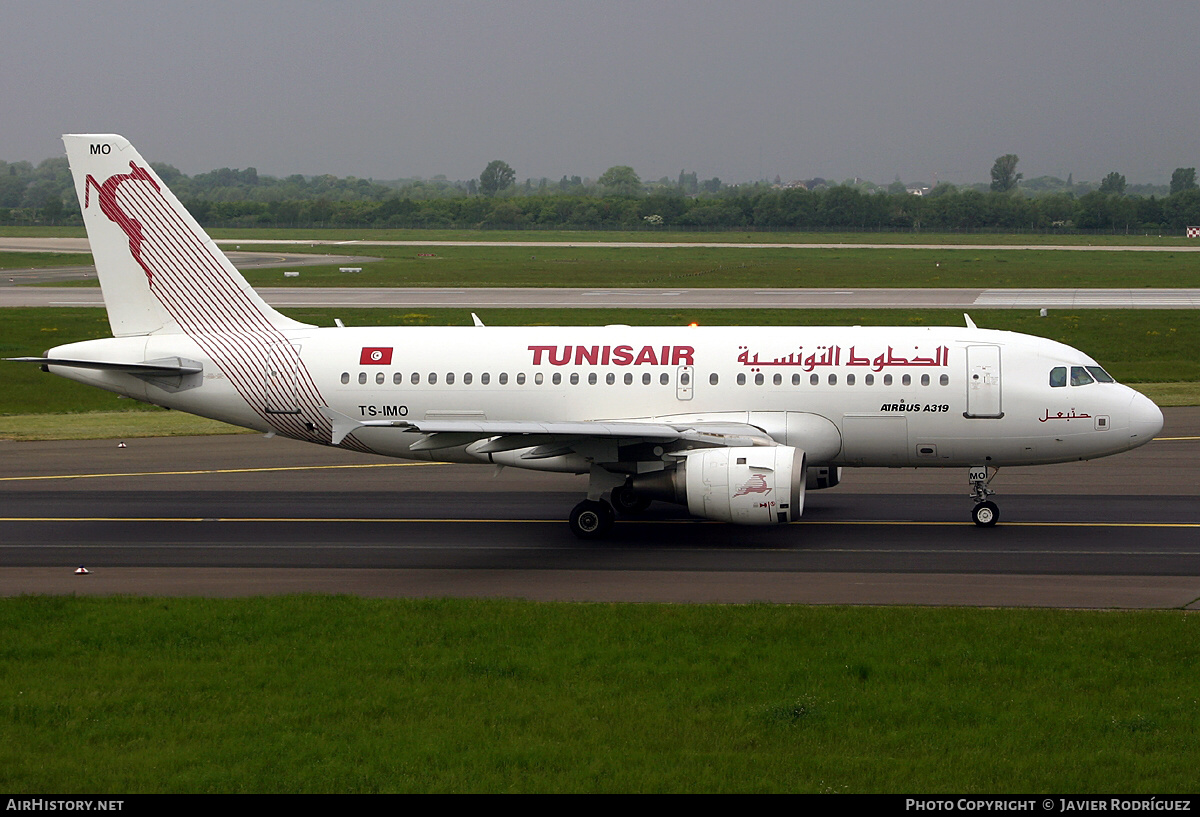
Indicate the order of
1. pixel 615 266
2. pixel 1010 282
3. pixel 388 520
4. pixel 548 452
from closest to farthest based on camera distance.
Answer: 1. pixel 548 452
2. pixel 388 520
3. pixel 1010 282
4. pixel 615 266

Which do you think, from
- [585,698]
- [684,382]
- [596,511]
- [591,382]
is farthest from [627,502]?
[585,698]

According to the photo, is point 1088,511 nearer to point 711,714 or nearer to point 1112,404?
point 1112,404

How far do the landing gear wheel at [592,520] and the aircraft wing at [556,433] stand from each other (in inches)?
52.6

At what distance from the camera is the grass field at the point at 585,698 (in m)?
12.8

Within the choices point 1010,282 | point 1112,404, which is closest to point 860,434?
point 1112,404

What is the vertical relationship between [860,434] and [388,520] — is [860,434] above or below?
above

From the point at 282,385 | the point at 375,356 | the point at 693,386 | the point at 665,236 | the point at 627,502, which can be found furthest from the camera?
the point at 665,236

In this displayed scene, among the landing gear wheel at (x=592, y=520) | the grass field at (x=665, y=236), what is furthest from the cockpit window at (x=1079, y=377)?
the grass field at (x=665, y=236)

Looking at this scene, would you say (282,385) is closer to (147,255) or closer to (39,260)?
(147,255)

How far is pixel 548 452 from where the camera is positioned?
2561 centimetres

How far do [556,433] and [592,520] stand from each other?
2589 millimetres

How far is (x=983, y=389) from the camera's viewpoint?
85.4 ft
